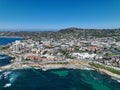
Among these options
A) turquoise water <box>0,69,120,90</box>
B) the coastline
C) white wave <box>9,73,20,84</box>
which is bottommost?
turquoise water <box>0,69,120,90</box>

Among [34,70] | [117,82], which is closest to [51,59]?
[34,70]

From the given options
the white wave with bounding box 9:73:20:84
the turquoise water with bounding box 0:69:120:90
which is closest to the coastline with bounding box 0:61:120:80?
the turquoise water with bounding box 0:69:120:90

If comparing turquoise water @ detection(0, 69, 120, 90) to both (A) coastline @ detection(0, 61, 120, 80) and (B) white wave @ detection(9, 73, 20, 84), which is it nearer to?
(B) white wave @ detection(9, 73, 20, 84)

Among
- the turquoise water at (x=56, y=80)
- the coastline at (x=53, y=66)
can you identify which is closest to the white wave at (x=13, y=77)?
the turquoise water at (x=56, y=80)

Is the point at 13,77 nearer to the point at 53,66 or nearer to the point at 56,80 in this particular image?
the point at 56,80

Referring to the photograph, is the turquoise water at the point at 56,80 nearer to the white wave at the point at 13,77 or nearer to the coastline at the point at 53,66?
the white wave at the point at 13,77

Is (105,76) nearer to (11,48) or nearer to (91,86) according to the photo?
(91,86)

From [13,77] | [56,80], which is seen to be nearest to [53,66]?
[56,80]

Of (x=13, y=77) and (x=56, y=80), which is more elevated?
(x=13, y=77)

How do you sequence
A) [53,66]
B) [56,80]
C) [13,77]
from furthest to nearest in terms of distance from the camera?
[53,66]
[13,77]
[56,80]
